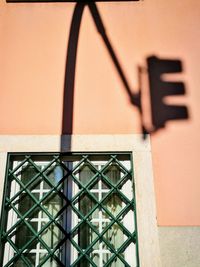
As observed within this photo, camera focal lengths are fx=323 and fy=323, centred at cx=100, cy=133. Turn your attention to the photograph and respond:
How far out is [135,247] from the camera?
10.6 ft

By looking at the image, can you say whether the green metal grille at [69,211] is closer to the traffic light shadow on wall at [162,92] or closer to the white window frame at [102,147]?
the white window frame at [102,147]

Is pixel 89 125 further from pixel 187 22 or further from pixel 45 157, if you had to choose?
pixel 187 22

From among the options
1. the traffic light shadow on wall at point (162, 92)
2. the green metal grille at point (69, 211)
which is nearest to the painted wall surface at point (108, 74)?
the traffic light shadow on wall at point (162, 92)

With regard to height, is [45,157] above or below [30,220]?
above

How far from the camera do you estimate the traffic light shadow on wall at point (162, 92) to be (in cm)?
370

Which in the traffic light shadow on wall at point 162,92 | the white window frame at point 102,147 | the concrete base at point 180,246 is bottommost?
the concrete base at point 180,246

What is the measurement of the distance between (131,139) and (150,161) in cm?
32

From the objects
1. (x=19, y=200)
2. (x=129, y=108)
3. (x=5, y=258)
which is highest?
(x=129, y=108)

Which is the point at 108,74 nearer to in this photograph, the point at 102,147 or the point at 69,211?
the point at 102,147

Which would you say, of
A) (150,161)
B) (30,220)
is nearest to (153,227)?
(150,161)

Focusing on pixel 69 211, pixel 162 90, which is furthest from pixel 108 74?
pixel 69 211

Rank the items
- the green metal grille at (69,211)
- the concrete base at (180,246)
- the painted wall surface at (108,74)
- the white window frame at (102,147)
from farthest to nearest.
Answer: the painted wall surface at (108,74), the white window frame at (102,147), the green metal grille at (69,211), the concrete base at (180,246)

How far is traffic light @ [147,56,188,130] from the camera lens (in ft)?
12.2

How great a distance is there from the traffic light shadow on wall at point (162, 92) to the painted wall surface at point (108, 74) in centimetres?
7
